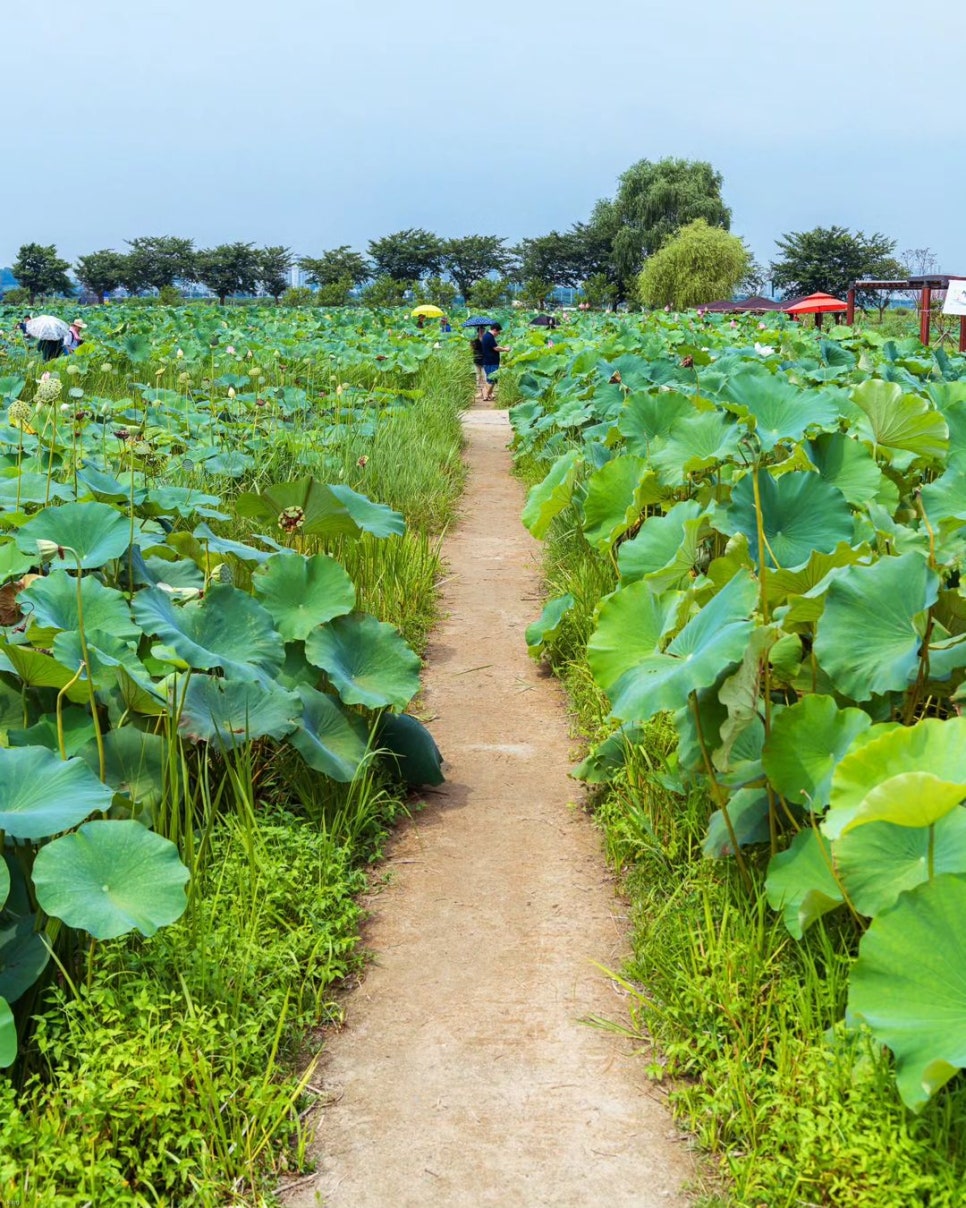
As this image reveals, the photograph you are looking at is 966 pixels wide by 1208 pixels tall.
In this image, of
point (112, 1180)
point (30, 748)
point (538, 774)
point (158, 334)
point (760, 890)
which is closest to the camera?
point (112, 1180)

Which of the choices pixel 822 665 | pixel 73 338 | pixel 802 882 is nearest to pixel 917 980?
pixel 802 882

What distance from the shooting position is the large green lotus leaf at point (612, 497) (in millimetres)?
3998

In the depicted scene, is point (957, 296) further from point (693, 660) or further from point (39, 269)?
point (39, 269)

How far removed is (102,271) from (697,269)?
46006mm

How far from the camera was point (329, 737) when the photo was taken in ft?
10.9

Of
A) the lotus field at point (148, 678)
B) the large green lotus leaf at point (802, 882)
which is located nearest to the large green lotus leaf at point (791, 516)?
the large green lotus leaf at point (802, 882)

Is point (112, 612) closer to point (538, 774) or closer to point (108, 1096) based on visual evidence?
point (108, 1096)

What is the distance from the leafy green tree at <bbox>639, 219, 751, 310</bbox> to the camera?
46938 mm

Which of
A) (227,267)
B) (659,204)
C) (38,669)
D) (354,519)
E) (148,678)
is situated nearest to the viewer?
(38,669)

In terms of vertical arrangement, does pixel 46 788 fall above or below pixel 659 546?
below

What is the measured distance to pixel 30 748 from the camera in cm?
227

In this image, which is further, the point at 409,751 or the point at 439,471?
the point at 439,471

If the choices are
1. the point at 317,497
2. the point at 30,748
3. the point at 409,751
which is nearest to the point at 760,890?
the point at 409,751

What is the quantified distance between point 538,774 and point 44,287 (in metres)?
78.1
